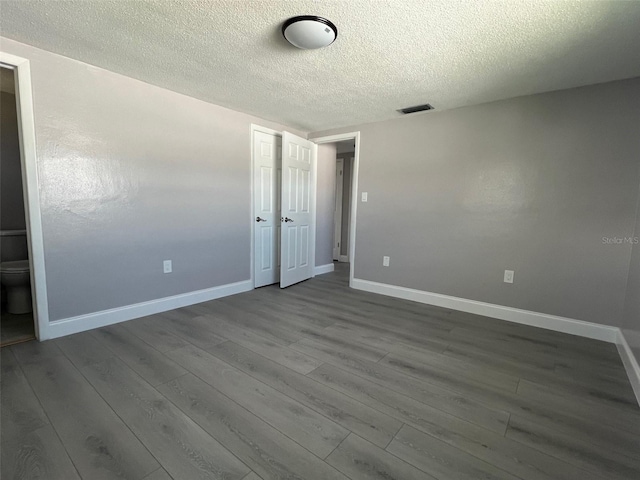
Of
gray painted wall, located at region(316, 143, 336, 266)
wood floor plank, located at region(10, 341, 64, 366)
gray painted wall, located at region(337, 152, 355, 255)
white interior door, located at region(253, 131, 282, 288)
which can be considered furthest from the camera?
gray painted wall, located at region(337, 152, 355, 255)

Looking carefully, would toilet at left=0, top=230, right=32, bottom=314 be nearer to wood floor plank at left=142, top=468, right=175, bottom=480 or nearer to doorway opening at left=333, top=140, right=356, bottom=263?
wood floor plank at left=142, top=468, right=175, bottom=480

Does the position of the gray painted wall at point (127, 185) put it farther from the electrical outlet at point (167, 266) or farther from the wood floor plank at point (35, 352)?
the wood floor plank at point (35, 352)

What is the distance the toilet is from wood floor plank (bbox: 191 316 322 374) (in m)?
1.68

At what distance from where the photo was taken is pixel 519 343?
92.0 inches

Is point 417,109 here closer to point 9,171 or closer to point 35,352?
point 35,352

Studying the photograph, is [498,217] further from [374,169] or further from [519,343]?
[374,169]

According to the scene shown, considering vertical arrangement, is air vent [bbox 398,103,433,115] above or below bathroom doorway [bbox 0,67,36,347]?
above

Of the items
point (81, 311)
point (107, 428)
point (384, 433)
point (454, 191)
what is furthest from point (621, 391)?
point (81, 311)

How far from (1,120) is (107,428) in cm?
366

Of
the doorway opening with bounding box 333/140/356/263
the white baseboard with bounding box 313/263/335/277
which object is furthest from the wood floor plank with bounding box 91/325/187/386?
the doorway opening with bounding box 333/140/356/263

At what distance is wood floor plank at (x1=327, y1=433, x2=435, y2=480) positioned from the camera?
1.12 metres

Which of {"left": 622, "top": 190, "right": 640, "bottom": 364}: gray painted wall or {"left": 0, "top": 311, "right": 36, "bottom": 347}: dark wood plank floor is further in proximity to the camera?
{"left": 0, "top": 311, "right": 36, "bottom": 347}: dark wood plank floor

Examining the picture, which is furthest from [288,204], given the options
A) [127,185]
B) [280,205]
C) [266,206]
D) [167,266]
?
[127,185]

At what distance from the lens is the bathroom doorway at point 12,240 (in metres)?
2.41
